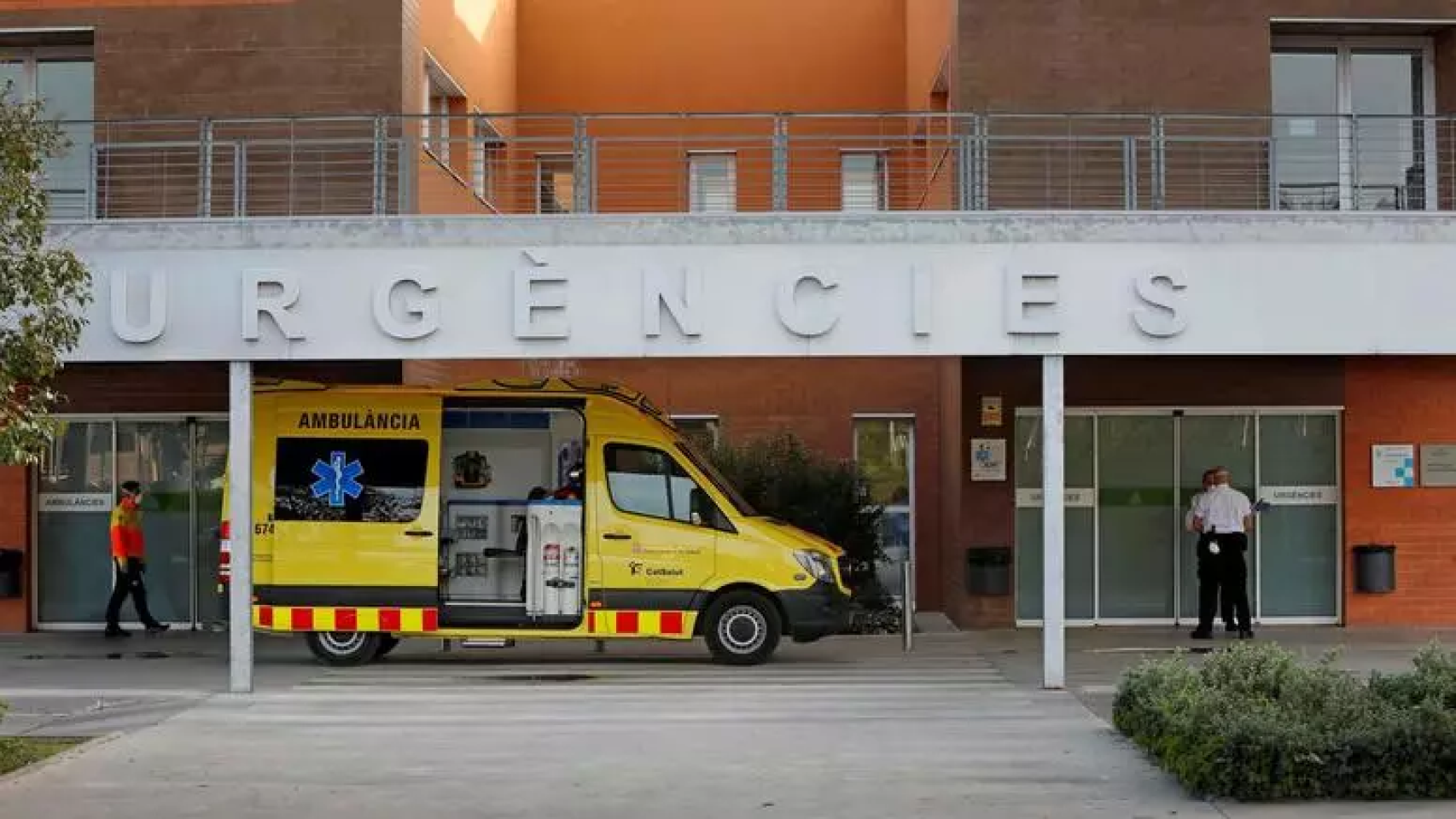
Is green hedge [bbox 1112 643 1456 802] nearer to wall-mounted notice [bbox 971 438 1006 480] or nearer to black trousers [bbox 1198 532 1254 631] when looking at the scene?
black trousers [bbox 1198 532 1254 631]

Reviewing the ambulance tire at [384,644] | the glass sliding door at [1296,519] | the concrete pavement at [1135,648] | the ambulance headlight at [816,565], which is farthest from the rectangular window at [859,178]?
the ambulance tire at [384,644]

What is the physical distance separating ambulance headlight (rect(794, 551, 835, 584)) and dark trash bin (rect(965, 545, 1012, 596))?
3936 mm

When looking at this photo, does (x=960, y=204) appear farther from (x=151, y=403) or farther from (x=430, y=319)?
(x=151, y=403)

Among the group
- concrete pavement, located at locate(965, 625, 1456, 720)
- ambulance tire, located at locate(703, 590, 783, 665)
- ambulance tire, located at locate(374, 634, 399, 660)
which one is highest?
ambulance tire, located at locate(703, 590, 783, 665)

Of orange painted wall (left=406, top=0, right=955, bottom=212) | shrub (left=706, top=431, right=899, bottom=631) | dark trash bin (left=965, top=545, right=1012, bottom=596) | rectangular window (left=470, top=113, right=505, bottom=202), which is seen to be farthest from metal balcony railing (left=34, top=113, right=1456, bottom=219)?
orange painted wall (left=406, top=0, right=955, bottom=212)

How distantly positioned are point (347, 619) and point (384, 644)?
3.46ft

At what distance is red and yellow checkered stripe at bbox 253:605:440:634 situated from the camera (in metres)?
15.6

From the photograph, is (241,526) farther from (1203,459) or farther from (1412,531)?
(1412,531)

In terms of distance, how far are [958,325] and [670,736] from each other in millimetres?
4496

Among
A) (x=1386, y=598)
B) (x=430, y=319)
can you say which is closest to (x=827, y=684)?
(x=430, y=319)

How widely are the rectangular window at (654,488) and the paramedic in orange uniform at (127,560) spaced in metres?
6.26

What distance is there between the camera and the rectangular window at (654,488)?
1571 centimetres

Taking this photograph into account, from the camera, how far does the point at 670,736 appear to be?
12.1 meters

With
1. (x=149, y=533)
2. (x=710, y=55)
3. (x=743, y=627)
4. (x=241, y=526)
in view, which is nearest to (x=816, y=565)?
(x=743, y=627)
